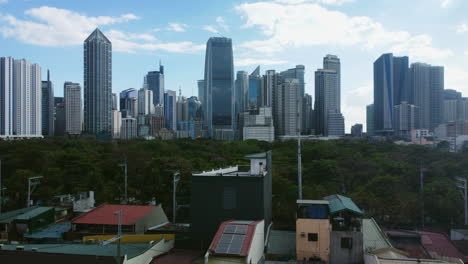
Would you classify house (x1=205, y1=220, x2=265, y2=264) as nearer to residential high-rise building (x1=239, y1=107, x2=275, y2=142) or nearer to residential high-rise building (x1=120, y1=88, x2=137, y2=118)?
residential high-rise building (x1=239, y1=107, x2=275, y2=142)

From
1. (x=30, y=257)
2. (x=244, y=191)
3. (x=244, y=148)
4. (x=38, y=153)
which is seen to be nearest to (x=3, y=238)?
(x=30, y=257)

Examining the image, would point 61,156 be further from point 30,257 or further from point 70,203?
point 30,257

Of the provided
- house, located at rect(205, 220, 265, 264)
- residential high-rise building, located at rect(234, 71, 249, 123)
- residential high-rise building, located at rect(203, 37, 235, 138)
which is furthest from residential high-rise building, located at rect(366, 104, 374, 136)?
house, located at rect(205, 220, 265, 264)

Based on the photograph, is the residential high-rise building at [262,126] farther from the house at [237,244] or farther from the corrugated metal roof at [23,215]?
the house at [237,244]

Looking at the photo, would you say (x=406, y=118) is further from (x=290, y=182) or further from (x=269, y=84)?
(x=290, y=182)

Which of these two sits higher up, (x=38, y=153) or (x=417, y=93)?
(x=417, y=93)

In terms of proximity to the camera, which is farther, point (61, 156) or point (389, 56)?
point (389, 56)

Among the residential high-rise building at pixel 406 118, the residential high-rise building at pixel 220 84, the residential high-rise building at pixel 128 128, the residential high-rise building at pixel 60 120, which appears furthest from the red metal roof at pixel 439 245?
the residential high-rise building at pixel 220 84

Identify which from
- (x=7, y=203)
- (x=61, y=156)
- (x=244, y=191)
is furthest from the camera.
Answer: (x=61, y=156)
